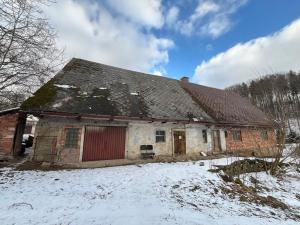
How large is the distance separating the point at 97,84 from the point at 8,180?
781 cm

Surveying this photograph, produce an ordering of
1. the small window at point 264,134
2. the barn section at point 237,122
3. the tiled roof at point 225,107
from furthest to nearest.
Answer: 1. the small window at point 264,134
2. the tiled roof at point 225,107
3. the barn section at point 237,122

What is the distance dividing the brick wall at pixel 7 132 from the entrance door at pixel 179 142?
9.97m

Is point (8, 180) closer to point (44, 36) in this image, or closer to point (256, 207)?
point (44, 36)

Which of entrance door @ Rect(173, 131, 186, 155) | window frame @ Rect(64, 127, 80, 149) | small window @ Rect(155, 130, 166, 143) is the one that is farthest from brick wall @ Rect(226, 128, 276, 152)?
window frame @ Rect(64, 127, 80, 149)

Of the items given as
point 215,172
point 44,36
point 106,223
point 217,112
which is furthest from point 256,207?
point 217,112

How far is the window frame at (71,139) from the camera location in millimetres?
10070

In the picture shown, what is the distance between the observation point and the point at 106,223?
13.8ft

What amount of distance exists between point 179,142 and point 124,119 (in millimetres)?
4858

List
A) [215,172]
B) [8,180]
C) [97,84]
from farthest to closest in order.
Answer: [97,84]
[215,172]
[8,180]

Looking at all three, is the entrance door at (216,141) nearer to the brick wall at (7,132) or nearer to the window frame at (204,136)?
the window frame at (204,136)

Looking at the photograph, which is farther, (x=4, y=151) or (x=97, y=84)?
(x=97, y=84)

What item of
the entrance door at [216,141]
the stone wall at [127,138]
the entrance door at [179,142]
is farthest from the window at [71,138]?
the entrance door at [216,141]

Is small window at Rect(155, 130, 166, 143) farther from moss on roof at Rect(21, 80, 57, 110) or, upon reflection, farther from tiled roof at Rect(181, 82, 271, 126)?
moss on roof at Rect(21, 80, 57, 110)

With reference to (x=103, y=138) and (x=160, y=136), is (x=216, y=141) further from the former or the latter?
(x=103, y=138)
